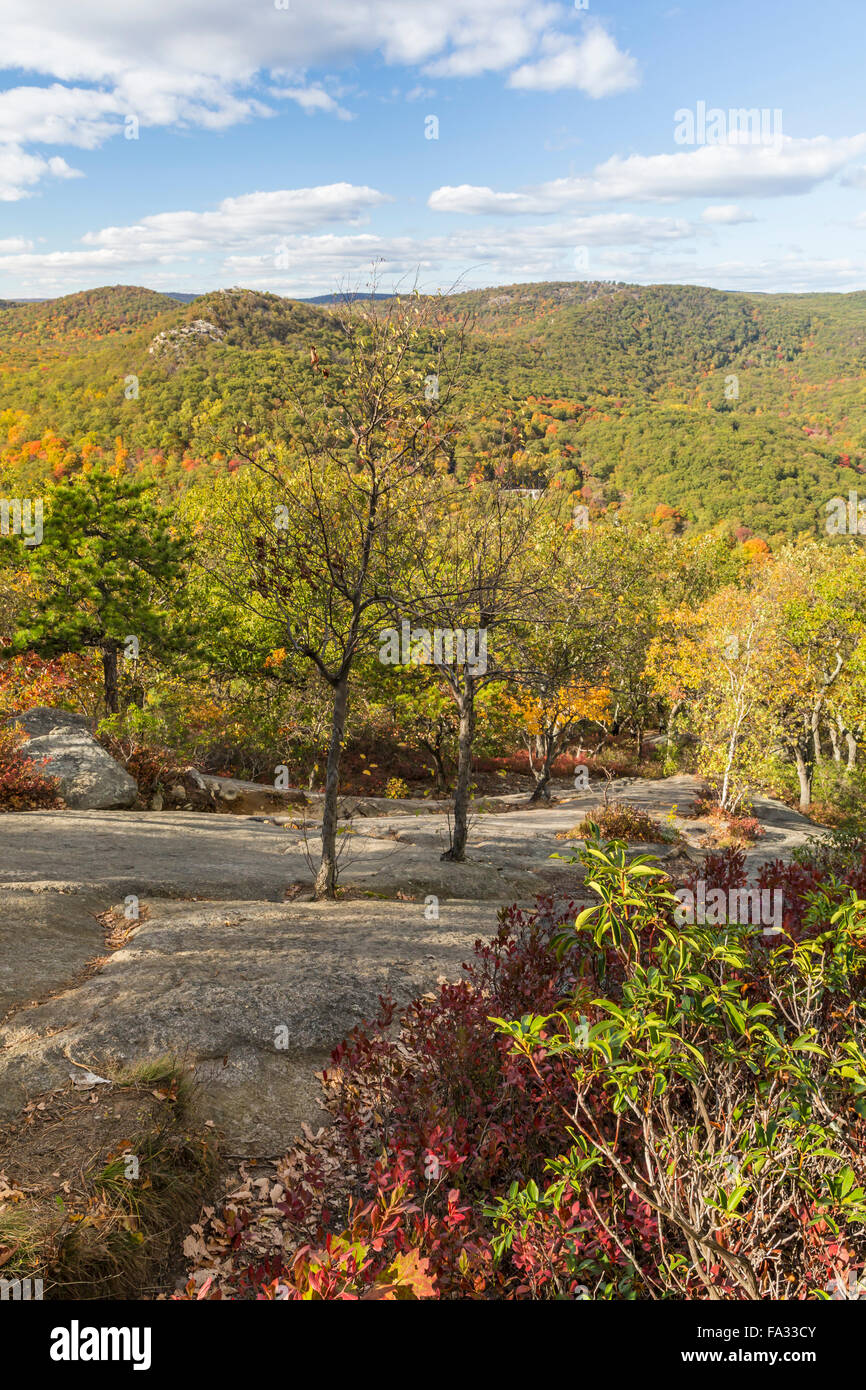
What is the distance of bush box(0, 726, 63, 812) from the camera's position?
484 inches

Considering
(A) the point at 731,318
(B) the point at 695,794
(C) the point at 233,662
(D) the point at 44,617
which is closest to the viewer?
(D) the point at 44,617

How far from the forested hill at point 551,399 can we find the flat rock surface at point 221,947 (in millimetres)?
15467

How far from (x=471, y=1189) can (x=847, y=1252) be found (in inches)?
63.4

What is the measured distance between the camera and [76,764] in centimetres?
1348

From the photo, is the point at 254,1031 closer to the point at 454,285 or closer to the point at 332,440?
the point at 332,440

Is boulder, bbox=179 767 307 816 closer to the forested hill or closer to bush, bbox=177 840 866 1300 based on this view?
the forested hill

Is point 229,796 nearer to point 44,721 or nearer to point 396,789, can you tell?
point 44,721

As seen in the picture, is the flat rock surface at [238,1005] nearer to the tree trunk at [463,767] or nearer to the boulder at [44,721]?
the tree trunk at [463,767]

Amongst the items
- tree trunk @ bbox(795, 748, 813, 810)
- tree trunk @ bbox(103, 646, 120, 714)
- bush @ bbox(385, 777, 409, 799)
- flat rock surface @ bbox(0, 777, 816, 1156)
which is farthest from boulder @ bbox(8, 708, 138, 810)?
tree trunk @ bbox(795, 748, 813, 810)

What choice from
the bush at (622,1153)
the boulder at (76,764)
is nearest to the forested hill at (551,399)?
the boulder at (76,764)

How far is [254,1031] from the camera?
5.16 m

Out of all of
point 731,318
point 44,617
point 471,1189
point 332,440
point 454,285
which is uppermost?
point 731,318
